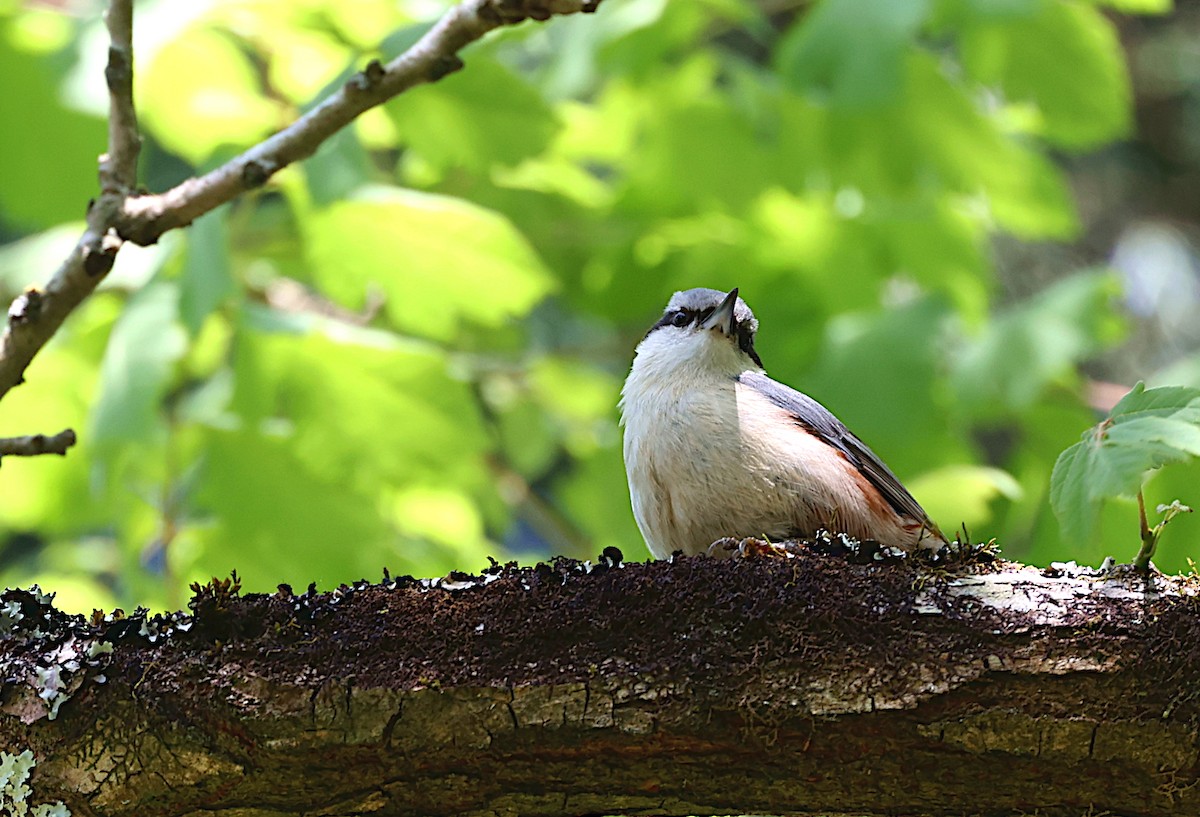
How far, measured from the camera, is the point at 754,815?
2246 mm

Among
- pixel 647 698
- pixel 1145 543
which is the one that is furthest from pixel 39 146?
pixel 1145 543

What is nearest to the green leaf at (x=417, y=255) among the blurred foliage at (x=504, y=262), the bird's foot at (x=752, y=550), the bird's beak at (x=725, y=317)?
the blurred foliage at (x=504, y=262)

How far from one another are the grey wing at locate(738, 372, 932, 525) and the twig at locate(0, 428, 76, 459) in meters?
1.76

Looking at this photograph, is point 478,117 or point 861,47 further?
point 478,117

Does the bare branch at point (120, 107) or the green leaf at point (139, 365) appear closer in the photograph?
the bare branch at point (120, 107)

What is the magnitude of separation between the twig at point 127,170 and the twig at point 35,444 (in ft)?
0.45

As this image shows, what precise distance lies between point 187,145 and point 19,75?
66cm

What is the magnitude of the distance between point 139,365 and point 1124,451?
9.85ft

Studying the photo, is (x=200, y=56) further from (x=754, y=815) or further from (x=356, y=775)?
(x=754, y=815)

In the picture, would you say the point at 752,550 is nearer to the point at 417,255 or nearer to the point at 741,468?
the point at 741,468

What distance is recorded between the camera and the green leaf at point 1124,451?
2.20m

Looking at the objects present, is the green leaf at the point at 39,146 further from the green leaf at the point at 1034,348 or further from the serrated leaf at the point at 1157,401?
the serrated leaf at the point at 1157,401

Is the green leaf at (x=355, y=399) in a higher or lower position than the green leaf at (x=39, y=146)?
lower

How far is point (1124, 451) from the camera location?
2252 millimetres
